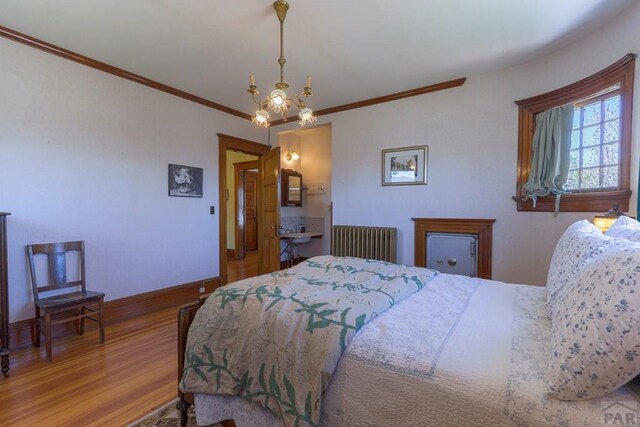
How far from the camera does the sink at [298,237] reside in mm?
4630

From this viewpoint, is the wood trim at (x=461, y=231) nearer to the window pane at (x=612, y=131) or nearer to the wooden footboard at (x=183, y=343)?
the window pane at (x=612, y=131)

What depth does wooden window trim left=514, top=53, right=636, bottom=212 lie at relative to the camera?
2174 millimetres

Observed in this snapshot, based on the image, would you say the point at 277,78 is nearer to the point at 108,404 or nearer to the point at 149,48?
the point at 149,48

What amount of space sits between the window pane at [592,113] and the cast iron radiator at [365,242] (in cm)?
215

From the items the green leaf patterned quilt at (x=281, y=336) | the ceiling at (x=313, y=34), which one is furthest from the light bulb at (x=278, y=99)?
the green leaf patterned quilt at (x=281, y=336)

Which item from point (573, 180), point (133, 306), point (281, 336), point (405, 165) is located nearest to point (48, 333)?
point (133, 306)

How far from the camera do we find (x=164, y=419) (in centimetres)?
163

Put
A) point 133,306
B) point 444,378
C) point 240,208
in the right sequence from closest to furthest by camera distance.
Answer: point 444,378
point 133,306
point 240,208

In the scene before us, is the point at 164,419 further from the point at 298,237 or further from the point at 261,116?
the point at 298,237

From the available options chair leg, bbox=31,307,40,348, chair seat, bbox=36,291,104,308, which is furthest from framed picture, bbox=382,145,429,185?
chair leg, bbox=31,307,40,348

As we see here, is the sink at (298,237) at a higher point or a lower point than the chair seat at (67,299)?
higher

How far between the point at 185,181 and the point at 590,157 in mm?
4313

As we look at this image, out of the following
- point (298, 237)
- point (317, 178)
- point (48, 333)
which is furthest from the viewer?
point (317, 178)

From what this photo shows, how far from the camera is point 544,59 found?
284cm
